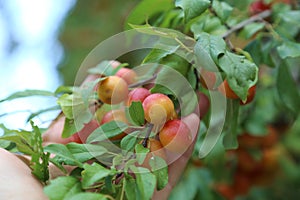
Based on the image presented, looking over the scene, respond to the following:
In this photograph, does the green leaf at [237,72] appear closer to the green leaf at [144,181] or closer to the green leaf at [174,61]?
the green leaf at [174,61]

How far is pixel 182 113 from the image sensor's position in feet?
2.65

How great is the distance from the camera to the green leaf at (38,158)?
692 mm

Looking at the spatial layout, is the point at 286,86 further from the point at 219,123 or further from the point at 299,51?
the point at 219,123

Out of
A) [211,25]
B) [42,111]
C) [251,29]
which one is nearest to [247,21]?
[251,29]

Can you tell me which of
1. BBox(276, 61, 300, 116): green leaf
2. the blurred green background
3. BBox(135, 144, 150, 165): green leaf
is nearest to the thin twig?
BBox(276, 61, 300, 116): green leaf

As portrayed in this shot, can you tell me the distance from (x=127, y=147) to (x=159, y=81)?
0.13m

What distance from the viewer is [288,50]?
898 millimetres

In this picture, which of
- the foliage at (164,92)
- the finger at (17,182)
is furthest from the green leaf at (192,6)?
the finger at (17,182)

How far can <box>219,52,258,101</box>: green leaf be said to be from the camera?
705 millimetres

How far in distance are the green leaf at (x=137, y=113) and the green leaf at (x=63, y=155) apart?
0.10m

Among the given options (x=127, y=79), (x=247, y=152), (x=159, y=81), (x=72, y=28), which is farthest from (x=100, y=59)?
(x=72, y=28)

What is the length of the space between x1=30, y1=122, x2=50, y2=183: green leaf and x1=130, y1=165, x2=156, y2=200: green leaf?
0.14m

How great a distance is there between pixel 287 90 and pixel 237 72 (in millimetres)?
336

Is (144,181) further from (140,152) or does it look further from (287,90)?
(287,90)
